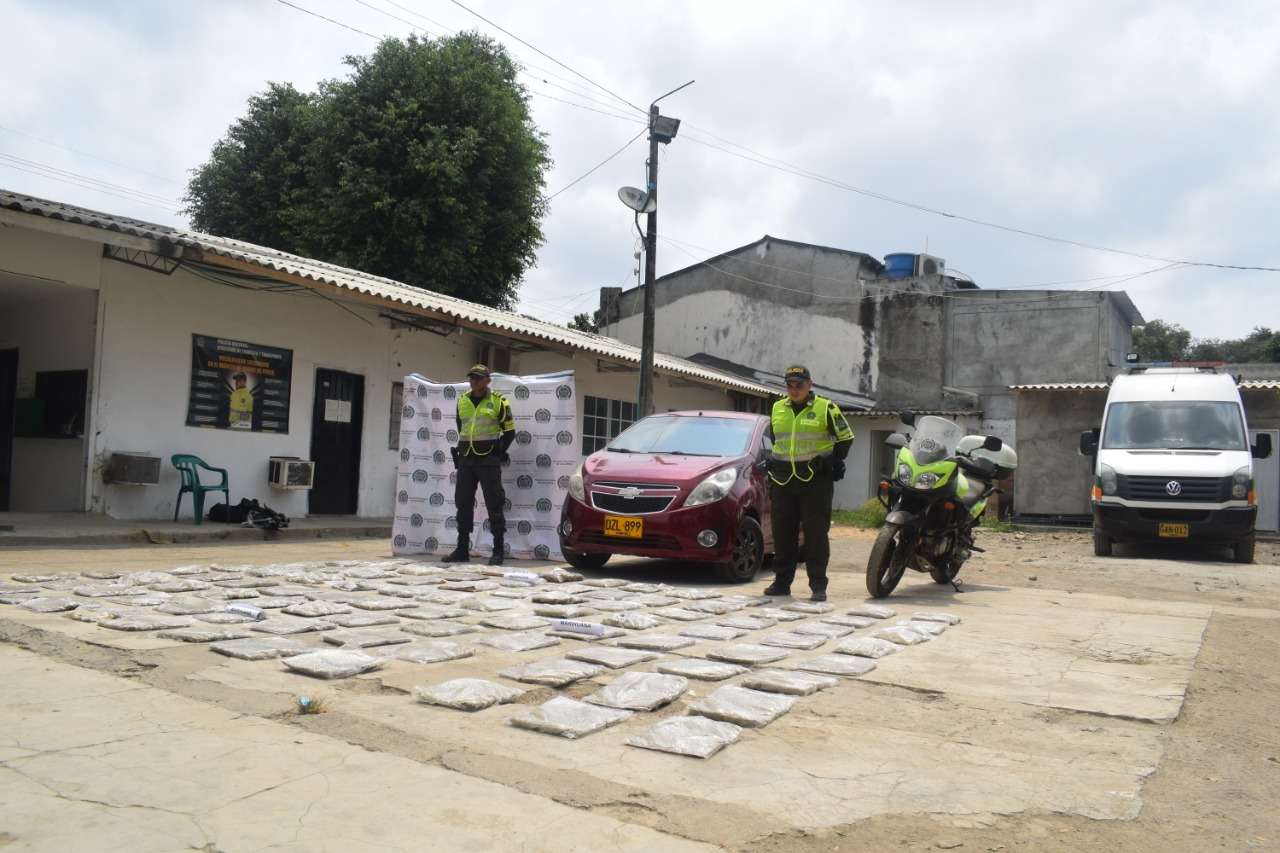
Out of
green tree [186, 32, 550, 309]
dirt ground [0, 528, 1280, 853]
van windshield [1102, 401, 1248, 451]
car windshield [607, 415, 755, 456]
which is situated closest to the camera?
dirt ground [0, 528, 1280, 853]

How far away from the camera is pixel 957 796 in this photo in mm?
3166

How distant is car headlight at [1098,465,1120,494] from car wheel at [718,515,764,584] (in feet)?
21.9

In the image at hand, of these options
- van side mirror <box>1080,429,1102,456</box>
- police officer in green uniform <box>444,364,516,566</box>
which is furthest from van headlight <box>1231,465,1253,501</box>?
police officer in green uniform <box>444,364,516,566</box>

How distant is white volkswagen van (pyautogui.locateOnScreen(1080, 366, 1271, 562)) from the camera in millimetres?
13023

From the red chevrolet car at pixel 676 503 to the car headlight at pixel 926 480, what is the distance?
5.26 feet

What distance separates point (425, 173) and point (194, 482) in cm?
1422

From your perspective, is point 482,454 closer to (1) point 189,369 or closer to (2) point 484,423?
(2) point 484,423

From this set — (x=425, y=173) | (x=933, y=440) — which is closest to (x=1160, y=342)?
(x=425, y=173)

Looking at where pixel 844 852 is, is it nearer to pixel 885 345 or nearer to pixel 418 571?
pixel 418 571

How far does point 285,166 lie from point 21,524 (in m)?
19.7

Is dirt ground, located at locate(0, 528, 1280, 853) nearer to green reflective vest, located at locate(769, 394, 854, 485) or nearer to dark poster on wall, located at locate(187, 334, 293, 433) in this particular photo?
green reflective vest, located at locate(769, 394, 854, 485)

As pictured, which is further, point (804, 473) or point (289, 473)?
point (289, 473)

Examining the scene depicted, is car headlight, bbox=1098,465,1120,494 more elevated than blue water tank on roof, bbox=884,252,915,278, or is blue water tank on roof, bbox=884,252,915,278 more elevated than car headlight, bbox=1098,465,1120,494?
blue water tank on roof, bbox=884,252,915,278

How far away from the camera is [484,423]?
31.5ft
